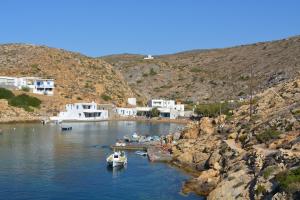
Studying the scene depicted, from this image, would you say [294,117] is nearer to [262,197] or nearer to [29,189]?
[262,197]

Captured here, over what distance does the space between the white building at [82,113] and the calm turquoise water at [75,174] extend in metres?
51.2

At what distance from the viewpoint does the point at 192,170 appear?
56.4 meters

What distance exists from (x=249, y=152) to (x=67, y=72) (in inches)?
5009

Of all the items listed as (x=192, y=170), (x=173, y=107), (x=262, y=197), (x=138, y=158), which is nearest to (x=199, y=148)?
(x=192, y=170)

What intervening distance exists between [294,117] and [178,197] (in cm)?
1575

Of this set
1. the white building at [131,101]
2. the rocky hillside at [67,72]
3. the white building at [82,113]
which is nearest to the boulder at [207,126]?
the white building at [82,113]

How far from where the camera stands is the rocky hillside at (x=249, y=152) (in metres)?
36.2

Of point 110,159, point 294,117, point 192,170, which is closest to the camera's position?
point 294,117

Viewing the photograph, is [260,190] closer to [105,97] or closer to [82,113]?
[82,113]

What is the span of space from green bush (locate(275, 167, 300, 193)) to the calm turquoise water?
10641 mm

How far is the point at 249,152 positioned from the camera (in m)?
46.5

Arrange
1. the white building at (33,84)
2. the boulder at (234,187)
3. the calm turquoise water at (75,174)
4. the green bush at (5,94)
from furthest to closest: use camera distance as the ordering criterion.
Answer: the white building at (33,84) < the green bush at (5,94) < the calm turquoise water at (75,174) < the boulder at (234,187)

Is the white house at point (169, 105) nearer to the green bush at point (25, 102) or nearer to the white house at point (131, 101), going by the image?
the white house at point (131, 101)

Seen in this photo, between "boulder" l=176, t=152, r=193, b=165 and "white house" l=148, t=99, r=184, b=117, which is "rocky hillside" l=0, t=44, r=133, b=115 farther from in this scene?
"boulder" l=176, t=152, r=193, b=165
